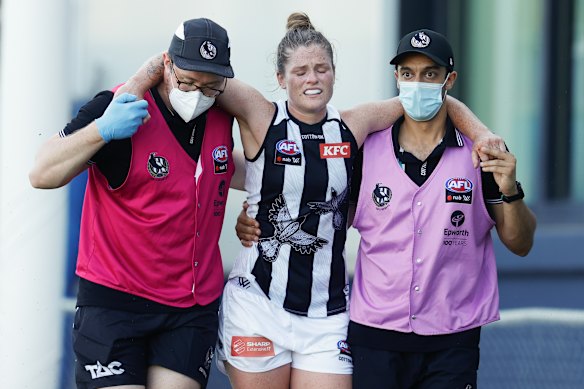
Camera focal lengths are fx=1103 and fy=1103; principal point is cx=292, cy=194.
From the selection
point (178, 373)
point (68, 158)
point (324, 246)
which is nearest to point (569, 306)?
point (324, 246)

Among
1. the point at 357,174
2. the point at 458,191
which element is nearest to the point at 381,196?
the point at 357,174

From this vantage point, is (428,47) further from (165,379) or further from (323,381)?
(165,379)

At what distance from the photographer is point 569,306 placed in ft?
20.3

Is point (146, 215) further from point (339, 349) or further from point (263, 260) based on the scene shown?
point (339, 349)

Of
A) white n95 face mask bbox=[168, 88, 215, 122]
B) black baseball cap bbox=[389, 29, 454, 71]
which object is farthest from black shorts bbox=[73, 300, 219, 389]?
black baseball cap bbox=[389, 29, 454, 71]

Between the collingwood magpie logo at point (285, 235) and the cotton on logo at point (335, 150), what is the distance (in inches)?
8.6

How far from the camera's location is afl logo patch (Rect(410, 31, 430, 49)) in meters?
3.81

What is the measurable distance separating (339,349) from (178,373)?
0.58 metres

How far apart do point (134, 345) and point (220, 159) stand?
71cm

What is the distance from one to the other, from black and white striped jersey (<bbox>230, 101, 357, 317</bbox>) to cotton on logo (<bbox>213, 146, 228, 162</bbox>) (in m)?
0.12

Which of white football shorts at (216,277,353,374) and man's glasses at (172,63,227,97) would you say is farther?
white football shorts at (216,277,353,374)

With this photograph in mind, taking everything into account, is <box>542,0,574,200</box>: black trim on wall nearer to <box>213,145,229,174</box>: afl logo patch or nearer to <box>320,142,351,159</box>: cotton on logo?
<box>320,142,351,159</box>: cotton on logo

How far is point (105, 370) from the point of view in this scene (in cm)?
369

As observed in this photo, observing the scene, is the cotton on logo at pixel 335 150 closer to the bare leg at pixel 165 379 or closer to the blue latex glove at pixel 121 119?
the blue latex glove at pixel 121 119
